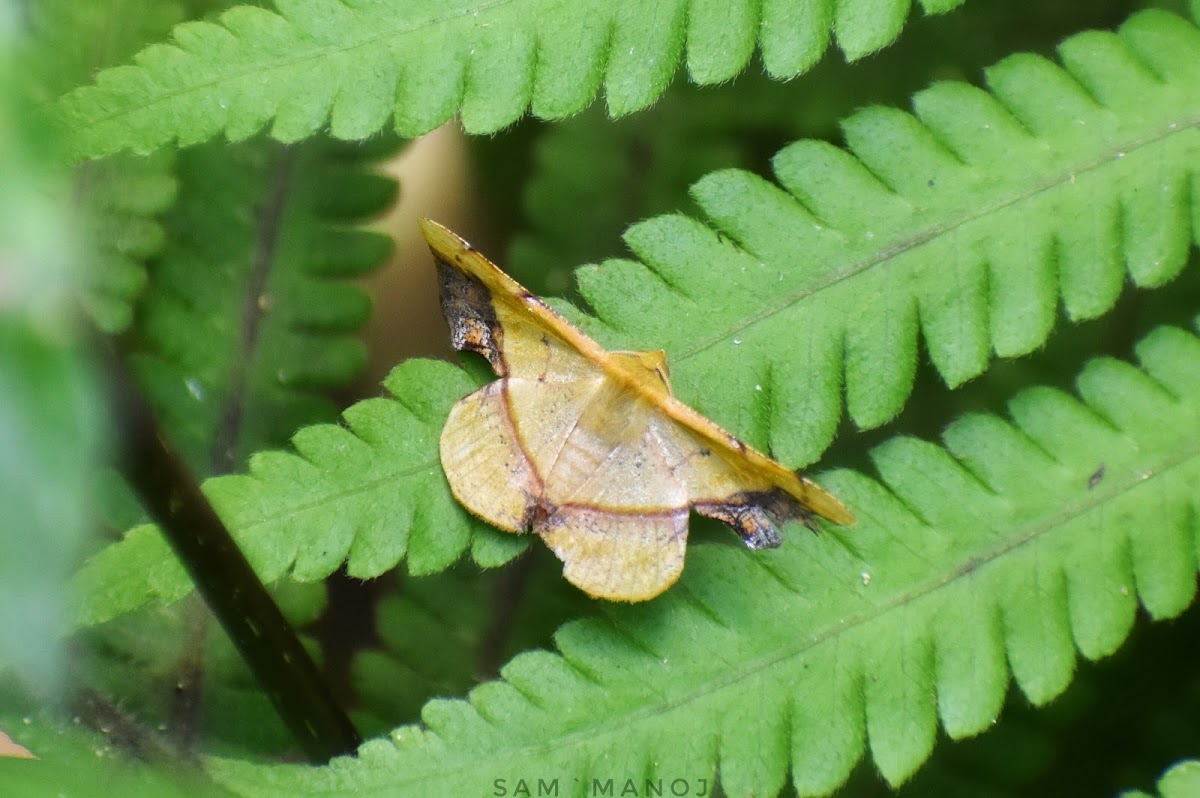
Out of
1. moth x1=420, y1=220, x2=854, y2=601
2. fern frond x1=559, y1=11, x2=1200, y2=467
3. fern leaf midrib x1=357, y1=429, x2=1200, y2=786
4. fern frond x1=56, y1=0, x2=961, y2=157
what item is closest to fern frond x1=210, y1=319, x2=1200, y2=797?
fern leaf midrib x1=357, y1=429, x2=1200, y2=786

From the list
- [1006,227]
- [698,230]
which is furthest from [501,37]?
[1006,227]

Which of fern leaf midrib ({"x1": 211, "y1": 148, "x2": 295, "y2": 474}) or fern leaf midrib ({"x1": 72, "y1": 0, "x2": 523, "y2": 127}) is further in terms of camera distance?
fern leaf midrib ({"x1": 211, "y1": 148, "x2": 295, "y2": 474})

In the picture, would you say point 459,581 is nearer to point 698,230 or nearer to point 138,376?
point 138,376

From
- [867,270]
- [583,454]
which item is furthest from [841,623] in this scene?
[867,270]

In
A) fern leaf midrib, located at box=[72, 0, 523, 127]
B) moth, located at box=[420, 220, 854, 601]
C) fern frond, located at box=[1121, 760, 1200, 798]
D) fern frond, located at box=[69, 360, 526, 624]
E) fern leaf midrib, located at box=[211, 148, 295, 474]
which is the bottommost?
fern frond, located at box=[1121, 760, 1200, 798]

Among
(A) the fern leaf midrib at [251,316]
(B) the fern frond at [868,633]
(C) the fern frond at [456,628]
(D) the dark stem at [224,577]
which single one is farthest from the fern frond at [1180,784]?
(A) the fern leaf midrib at [251,316]

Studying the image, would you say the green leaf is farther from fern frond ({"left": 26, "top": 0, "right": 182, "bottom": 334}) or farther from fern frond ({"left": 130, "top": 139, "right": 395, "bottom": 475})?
fern frond ({"left": 26, "top": 0, "right": 182, "bottom": 334})
